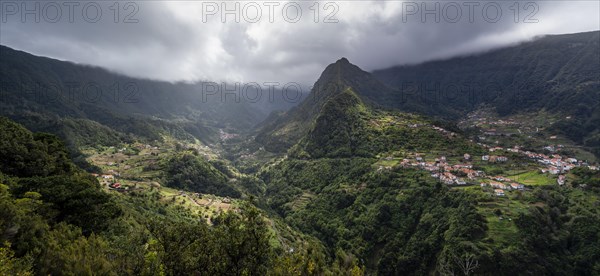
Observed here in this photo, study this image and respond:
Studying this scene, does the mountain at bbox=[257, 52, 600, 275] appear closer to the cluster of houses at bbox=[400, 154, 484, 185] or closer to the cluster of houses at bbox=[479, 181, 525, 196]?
the cluster of houses at bbox=[400, 154, 484, 185]

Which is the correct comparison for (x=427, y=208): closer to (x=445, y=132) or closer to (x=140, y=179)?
(x=445, y=132)

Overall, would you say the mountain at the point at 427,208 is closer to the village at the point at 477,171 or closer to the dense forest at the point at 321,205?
the dense forest at the point at 321,205

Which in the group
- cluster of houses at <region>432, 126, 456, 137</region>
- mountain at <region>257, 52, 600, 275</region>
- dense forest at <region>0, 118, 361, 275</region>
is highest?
cluster of houses at <region>432, 126, 456, 137</region>

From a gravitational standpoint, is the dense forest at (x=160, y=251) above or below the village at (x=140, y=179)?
above

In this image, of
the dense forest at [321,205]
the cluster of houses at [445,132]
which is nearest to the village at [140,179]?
the dense forest at [321,205]

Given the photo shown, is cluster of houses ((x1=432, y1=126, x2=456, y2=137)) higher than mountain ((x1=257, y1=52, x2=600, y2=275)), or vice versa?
cluster of houses ((x1=432, y1=126, x2=456, y2=137))

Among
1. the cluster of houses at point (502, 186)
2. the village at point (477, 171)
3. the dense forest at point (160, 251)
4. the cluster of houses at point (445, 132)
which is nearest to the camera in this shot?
the dense forest at point (160, 251)

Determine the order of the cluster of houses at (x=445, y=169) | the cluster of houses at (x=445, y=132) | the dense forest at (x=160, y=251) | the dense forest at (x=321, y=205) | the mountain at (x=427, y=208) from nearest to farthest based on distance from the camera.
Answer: the dense forest at (x=160, y=251), the dense forest at (x=321, y=205), the mountain at (x=427, y=208), the cluster of houses at (x=445, y=169), the cluster of houses at (x=445, y=132)

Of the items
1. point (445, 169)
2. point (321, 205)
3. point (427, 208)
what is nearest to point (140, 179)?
point (321, 205)

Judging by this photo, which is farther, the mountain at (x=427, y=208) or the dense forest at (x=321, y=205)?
the mountain at (x=427, y=208)

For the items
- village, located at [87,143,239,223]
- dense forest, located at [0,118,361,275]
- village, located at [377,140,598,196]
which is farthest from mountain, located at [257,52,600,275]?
village, located at [87,143,239,223]

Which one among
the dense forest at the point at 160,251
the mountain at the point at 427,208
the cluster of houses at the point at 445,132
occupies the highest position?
the cluster of houses at the point at 445,132
